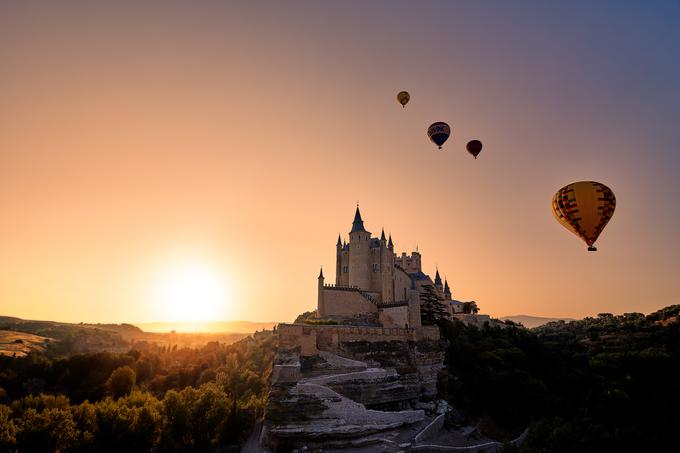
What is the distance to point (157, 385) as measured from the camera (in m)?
51.6

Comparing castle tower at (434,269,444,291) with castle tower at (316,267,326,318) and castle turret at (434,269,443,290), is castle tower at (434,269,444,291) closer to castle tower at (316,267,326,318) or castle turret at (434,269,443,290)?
castle turret at (434,269,443,290)

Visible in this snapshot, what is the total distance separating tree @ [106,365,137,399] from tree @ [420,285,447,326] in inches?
1320

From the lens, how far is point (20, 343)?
3179 inches

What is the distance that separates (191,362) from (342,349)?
1416 inches

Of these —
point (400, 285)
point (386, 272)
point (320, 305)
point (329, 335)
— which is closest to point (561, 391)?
point (400, 285)

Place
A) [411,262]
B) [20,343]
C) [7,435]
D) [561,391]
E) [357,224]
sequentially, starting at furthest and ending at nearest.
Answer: [20,343] < [411,262] < [357,224] < [561,391] < [7,435]

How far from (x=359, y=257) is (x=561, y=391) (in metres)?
28.2

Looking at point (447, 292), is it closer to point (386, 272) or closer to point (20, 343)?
point (386, 272)

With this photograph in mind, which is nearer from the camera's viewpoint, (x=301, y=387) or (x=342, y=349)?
(x=301, y=387)

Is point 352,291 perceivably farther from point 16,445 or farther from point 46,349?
point 46,349

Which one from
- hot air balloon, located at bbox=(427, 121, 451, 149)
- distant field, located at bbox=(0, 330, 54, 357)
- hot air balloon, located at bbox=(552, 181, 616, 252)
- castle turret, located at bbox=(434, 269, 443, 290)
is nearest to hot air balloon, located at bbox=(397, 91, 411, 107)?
hot air balloon, located at bbox=(427, 121, 451, 149)

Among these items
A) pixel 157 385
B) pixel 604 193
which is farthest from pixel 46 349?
pixel 604 193

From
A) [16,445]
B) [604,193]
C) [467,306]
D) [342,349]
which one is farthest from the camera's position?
[467,306]

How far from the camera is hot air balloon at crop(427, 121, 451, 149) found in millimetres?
38094
